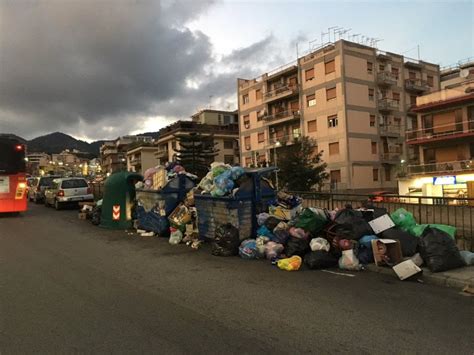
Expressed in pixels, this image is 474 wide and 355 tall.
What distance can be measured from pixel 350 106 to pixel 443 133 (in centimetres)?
921

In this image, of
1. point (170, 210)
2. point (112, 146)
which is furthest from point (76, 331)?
point (112, 146)

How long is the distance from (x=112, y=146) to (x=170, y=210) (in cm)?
10059

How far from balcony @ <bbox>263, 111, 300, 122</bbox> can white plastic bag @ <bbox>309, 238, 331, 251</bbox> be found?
1526 inches

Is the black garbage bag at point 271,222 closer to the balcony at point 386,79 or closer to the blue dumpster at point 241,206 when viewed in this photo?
the blue dumpster at point 241,206

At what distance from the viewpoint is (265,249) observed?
7.41 metres

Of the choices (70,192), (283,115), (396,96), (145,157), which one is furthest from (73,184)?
(145,157)

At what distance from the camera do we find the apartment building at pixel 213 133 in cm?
6060

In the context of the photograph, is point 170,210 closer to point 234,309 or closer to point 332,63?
point 234,309

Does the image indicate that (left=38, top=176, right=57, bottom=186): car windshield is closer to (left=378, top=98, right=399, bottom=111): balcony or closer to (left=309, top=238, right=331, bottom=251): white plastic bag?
(left=309, top=238, right=331, bottom=251): white plastic bag

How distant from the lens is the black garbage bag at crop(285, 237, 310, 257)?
700 cm

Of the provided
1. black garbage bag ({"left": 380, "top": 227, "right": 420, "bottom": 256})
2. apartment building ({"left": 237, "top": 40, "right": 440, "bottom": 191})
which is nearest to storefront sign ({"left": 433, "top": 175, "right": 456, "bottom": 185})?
apartment building ({"left": 237, "top": 40, "right": 440, "bottom": 191})

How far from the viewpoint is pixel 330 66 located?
1578 inches

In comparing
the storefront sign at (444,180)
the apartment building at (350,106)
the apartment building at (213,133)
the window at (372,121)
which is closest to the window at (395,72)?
the apartment building at (350,106)

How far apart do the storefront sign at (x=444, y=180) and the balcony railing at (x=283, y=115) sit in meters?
17.0
